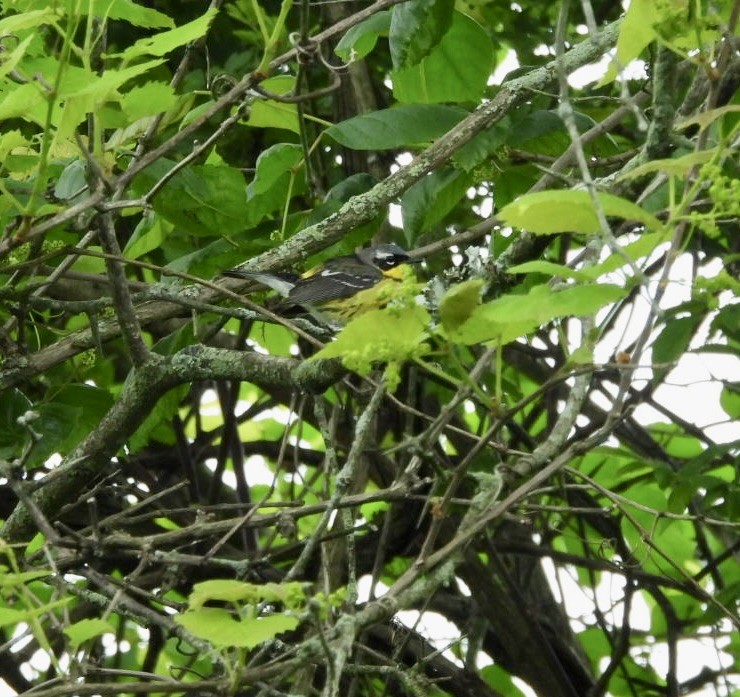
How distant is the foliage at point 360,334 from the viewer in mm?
2172

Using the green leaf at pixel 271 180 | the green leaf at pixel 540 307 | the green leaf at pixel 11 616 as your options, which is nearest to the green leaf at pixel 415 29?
the green leaf at pixel 271 180

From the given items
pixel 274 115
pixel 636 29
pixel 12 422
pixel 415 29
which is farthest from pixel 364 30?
pixel 12 422

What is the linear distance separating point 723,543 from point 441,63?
127 inches

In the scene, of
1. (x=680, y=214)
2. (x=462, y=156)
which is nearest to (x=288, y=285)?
(x=462, y=156)

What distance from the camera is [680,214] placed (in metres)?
1.91

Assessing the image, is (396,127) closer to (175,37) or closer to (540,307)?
(175,37)

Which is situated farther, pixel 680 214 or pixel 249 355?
pixel 249 355

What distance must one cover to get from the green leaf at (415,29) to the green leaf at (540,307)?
4.68 ft

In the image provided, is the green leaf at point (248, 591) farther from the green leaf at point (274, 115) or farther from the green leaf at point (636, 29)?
the green leaf at point (274, 115)

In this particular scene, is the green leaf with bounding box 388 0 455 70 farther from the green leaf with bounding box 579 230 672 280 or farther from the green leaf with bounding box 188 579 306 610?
the green leaf with bounding box 188 579 306 610

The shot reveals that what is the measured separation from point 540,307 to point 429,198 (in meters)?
1.94

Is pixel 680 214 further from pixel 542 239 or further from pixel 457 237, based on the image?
pixel 457 237

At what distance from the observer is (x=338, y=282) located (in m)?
5.88

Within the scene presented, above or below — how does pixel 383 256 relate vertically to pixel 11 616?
above
